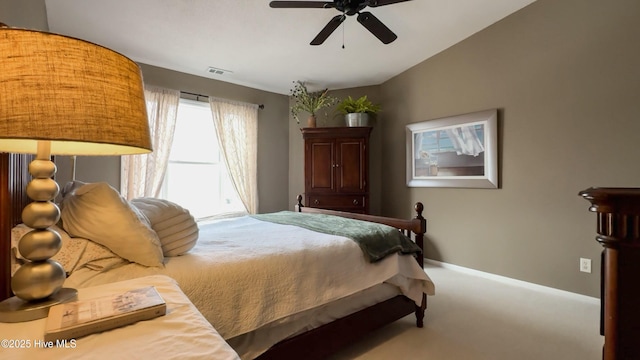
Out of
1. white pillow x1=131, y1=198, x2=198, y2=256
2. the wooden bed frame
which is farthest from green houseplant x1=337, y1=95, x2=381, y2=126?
white pillow x1=131, y1=198, x2=198, y2=256

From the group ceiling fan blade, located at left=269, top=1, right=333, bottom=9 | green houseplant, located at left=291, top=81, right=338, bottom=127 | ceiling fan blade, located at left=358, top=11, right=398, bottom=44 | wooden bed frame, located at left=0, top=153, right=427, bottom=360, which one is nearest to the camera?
wooden bed frame, located at left=0, top=153, right=427, bottom=360

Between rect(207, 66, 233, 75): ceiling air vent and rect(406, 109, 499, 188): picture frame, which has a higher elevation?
rect(207, 66, 233, 75): ceiling air vent

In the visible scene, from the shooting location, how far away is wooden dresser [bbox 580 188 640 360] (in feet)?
2.24

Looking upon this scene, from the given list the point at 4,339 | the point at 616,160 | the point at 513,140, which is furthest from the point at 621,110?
the point at 4,339

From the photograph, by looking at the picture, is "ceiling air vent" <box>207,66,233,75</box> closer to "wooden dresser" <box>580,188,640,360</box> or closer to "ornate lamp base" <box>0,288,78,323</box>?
"ornate lamp base" <box>0,288,78,323</box>

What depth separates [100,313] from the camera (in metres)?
0.76

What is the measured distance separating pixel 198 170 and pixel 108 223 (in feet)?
9.77

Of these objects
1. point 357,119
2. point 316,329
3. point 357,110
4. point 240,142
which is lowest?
point 316,329

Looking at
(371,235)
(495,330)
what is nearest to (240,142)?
(371,235)

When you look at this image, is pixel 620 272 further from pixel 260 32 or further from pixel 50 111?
pixel 260 32

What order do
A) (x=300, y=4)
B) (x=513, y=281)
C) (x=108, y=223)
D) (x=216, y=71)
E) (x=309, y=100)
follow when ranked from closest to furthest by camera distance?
1. (x=108, y=223)
2. (x=300, y=4)
3. (x=513, y=281)
4. (x=216, y=71)
5. (x=309, y=100)

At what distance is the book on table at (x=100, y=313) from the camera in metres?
0.69

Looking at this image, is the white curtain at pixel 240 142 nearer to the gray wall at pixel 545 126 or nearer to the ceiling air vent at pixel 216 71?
the ceiling air vent at pixel 216 71

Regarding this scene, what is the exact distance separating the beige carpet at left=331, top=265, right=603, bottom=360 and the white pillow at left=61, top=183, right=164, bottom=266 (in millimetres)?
1383
